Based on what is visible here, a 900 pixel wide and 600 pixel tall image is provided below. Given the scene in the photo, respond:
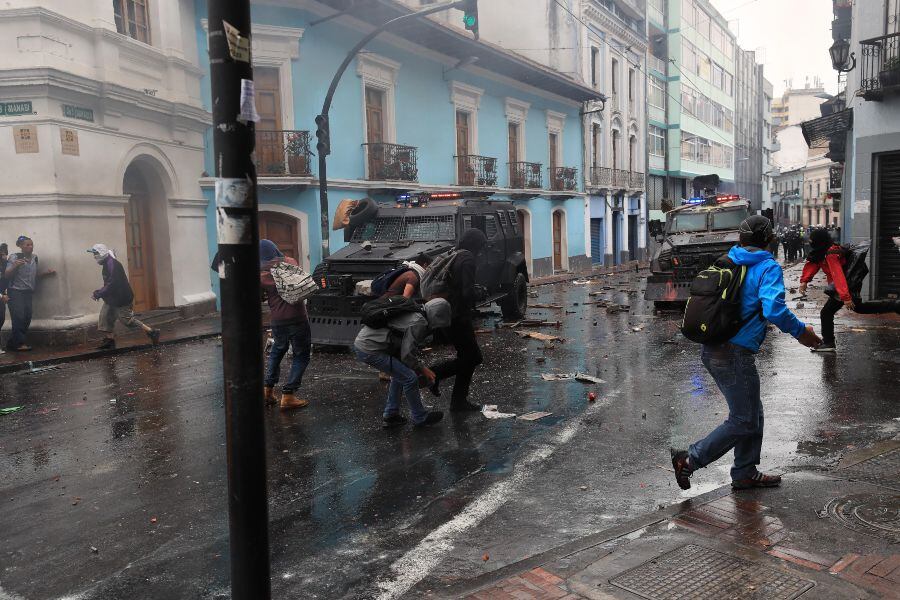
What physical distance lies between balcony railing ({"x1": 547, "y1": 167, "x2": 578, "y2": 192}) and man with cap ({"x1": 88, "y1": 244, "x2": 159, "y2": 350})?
21.3 meters

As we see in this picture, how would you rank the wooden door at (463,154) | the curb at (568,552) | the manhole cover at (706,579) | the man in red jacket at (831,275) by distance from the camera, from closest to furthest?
1. the manhole cover at (706,579)
2. the curb at (568,552)
3. the man in red jacket at (831,275)
4. the wooden door at (463,154)

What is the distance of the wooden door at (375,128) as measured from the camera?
65.8 feet

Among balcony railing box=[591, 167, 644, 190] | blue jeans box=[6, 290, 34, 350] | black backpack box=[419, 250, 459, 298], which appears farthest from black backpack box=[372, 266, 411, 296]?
balcony railing box=[591, 167, 644, 190]

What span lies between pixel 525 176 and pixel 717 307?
23904 mm

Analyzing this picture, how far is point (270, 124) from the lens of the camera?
17.7m

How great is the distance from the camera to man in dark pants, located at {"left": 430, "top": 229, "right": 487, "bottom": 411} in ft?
21.8

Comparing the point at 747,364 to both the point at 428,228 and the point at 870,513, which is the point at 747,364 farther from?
the point at 428,228

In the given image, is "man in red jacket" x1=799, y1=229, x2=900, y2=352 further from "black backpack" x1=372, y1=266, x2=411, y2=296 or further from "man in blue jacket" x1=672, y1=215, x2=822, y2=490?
"black backpack" x1=372, y1=266, x2=411, y2=296

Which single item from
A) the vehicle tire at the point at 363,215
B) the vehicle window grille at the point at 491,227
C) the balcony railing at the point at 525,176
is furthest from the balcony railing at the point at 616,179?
the vehicle tire at the point at 363,215

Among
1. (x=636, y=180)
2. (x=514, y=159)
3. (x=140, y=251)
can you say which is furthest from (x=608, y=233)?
(x=140, y=251)

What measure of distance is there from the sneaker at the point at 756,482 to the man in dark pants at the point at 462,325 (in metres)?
2.77

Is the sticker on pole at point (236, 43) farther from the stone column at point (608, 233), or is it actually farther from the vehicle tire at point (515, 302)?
the stone column at point (608, 233)

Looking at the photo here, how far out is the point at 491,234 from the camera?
13.1 metres

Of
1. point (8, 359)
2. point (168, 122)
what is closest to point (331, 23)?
point (168, 122)
